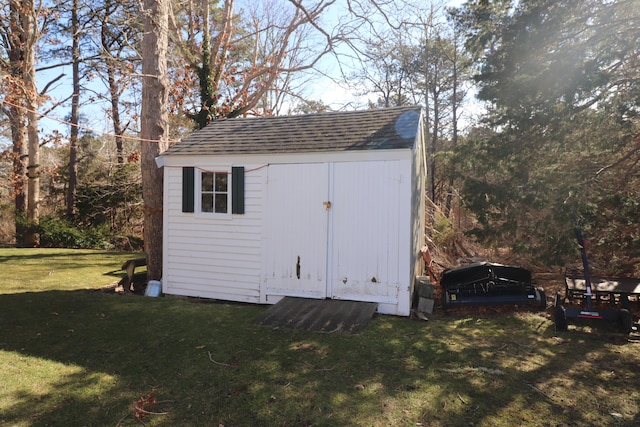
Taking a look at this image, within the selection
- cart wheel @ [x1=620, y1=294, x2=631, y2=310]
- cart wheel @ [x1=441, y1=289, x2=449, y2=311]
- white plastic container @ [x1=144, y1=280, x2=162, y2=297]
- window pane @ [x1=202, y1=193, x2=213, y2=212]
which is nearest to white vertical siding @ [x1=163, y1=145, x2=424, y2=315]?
window pane @ [x1=202, y1=193, x2=213, y2=212]

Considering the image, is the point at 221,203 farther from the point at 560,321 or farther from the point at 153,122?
the point at 560,321

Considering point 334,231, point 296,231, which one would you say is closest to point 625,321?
point 334,231

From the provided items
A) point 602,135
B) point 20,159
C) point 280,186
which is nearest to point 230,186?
point 280,186

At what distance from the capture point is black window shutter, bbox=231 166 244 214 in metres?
7.38

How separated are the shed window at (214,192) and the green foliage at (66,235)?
12.8 metres

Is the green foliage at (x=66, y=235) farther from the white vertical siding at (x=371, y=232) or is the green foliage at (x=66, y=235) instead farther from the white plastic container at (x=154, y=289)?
the white vertical siding at (x=371, y=232)

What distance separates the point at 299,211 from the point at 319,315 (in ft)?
6.32

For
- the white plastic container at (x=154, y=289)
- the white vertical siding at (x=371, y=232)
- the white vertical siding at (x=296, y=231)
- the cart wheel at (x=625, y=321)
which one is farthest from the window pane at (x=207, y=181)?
the cart wheel at (x=625, y=321)

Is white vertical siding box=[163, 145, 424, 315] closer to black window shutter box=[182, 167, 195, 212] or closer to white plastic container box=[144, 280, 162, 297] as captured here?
black window shutter box=[182, 167, 195, 212]

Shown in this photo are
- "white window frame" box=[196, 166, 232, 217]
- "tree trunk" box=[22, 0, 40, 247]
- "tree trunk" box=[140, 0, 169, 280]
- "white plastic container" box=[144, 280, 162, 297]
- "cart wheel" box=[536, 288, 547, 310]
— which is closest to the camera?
"cart wheel" box=[536, 288, 547, 310]

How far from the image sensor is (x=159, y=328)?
5.65 metres

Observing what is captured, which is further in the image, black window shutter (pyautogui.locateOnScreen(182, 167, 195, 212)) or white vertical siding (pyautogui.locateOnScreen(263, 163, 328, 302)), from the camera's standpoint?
black window shutter (pyautogui.locateOnScreen(182, 167, 195, 212))

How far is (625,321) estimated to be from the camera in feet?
17.7

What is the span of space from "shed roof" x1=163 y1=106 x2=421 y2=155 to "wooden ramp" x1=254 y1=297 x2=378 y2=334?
8.63 ft
